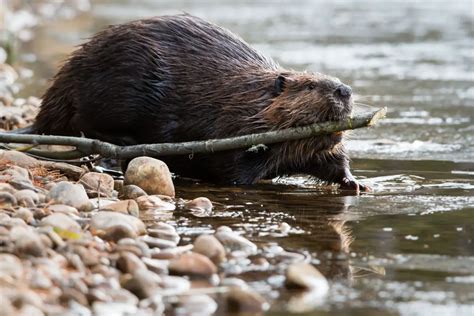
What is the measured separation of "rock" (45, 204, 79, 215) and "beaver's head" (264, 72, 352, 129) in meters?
1.76

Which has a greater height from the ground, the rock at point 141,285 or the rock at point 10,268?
the rock at point 10,268

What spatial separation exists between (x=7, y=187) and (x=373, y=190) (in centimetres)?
239

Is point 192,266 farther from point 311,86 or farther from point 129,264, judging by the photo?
point 311,86

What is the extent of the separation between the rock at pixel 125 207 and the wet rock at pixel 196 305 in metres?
1.31

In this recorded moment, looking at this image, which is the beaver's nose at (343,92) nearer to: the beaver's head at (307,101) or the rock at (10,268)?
the beaver's head at (307,101)

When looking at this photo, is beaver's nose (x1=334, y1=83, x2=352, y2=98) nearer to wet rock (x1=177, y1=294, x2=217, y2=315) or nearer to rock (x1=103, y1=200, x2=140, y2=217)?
rock (x1=103, y1=200, x2=140, y2=217)

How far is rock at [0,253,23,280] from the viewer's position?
4086 millimetres

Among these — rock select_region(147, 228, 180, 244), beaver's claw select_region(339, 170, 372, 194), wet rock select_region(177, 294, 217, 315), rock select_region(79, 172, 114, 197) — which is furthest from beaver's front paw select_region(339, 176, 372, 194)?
wet rock select_region(177, 294, 217, 315)

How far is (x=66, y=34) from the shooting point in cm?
1733

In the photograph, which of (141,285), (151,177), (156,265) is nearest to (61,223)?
(156,265)

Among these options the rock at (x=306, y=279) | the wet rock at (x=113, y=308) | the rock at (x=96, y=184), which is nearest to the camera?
the wet rock at (x=113, y=308)

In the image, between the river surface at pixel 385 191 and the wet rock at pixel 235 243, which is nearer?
the river surface at pixel 385 191

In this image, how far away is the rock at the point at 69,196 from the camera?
5465mm

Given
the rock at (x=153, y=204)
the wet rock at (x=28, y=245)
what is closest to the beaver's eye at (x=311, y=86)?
the rock at (x=153, y=204)
